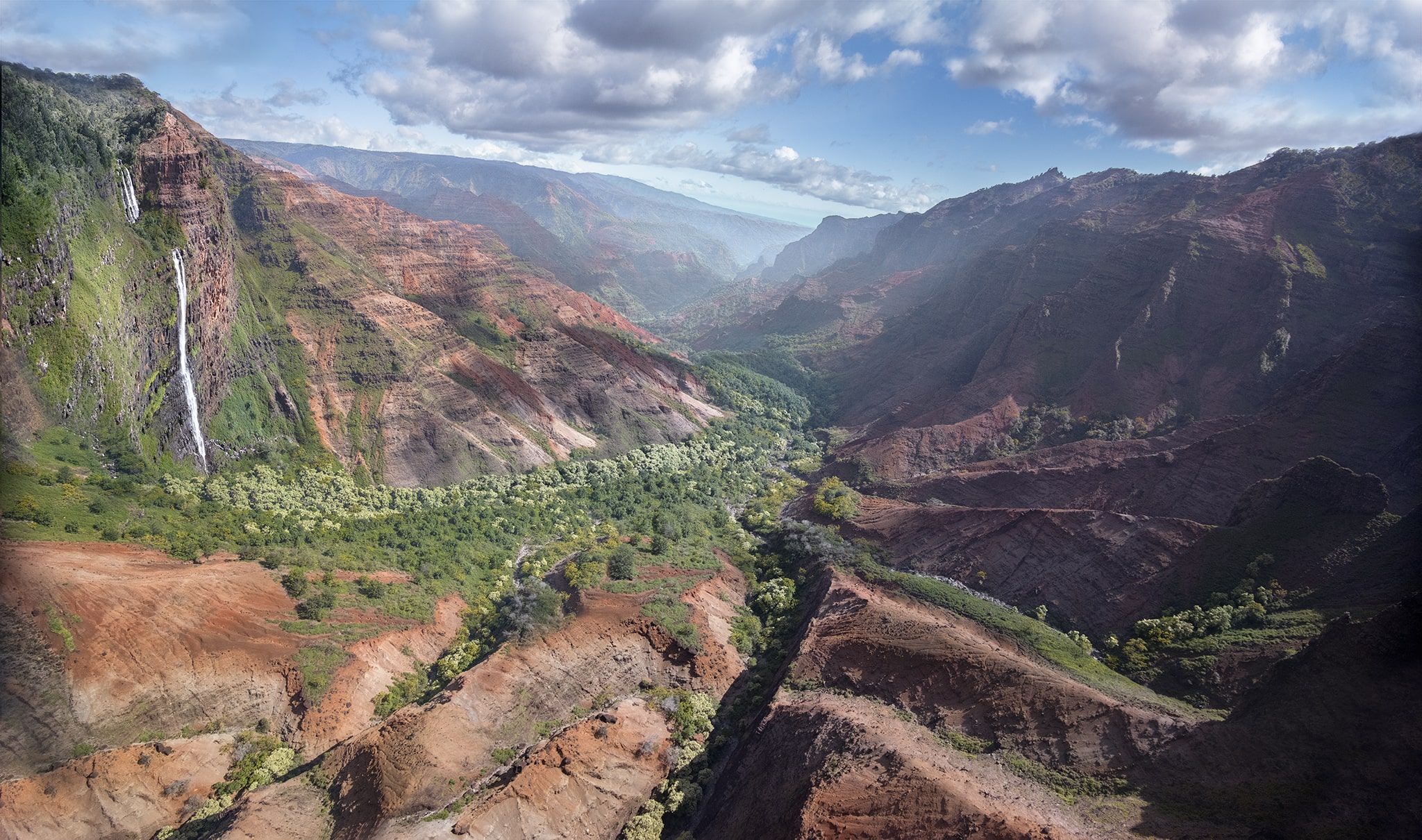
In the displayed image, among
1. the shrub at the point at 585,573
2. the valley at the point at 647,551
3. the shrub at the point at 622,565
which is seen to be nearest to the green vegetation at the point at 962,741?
the valley at the point at 647,551

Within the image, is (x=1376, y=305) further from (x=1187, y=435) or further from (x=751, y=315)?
(x=751, y=315)

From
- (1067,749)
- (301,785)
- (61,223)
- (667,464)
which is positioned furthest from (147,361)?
(1067,749)

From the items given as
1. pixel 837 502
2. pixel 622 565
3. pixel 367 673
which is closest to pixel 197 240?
pixel 367 673

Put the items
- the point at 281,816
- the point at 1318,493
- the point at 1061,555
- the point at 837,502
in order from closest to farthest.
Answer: the point at 281,816, the point at 1318,493, the point at 1061,555, the point at 837,502

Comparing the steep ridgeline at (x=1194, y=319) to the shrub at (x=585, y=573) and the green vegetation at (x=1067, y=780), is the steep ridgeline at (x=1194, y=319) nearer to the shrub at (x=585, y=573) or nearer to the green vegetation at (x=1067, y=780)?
the shrub at (x=585, y=573)

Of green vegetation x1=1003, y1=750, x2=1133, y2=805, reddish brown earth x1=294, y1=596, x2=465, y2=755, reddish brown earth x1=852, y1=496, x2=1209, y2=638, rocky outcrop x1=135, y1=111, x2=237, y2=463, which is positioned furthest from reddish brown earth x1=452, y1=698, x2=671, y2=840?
rocky outcrop x1=135, y1=111, x2=237, y2=463

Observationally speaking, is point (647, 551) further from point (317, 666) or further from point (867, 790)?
point (867, 790)
